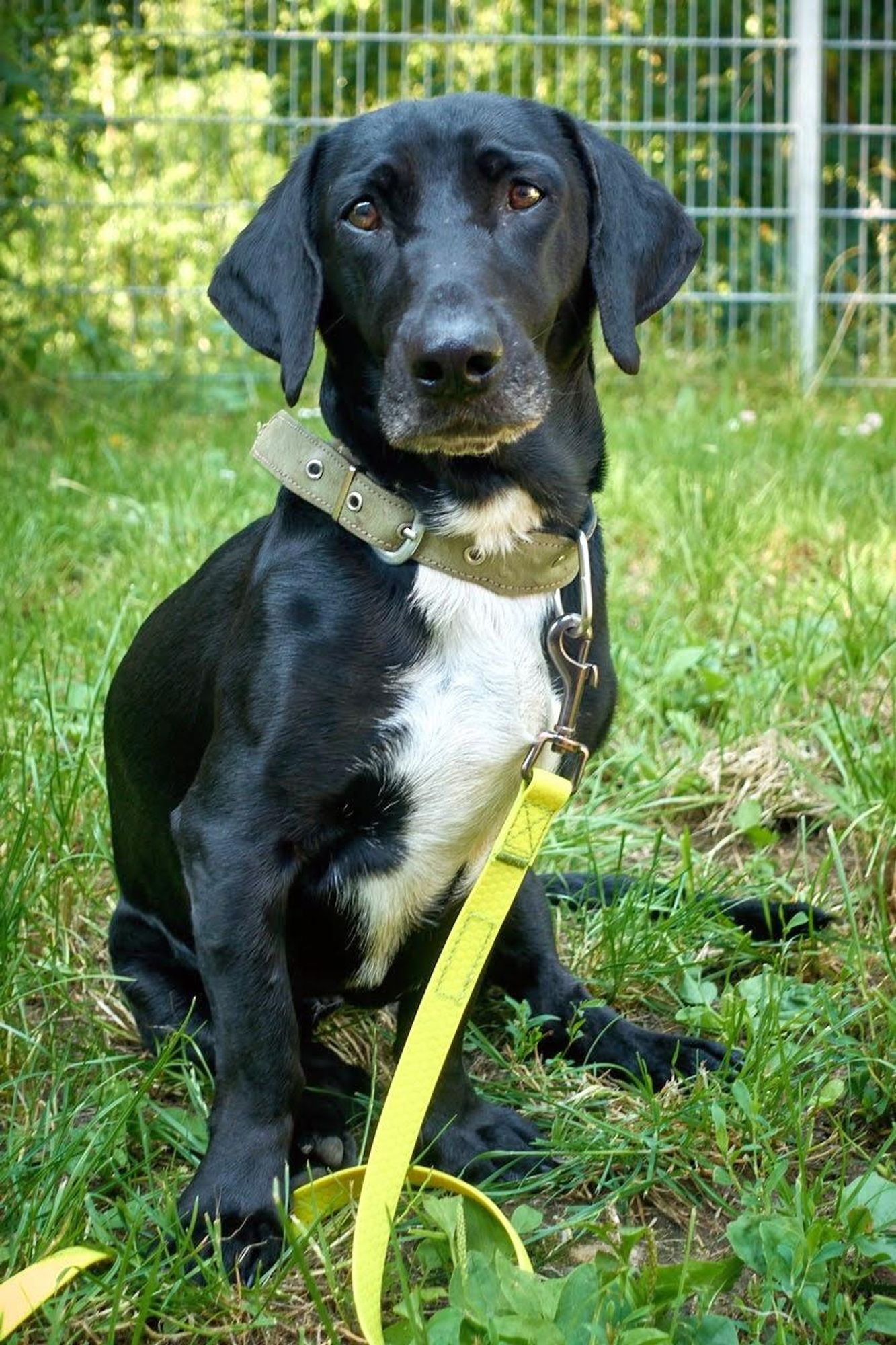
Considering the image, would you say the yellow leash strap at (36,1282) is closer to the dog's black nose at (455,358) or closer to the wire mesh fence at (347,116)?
the dog's black nose at (455,358)

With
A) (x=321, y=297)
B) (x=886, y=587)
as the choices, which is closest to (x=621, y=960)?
(x=321, y=297)

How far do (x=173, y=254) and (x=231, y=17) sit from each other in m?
1.16

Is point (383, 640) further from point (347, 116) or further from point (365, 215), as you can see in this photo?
point (347, 116)

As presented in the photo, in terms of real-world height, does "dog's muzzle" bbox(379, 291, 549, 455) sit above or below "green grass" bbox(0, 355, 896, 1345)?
above

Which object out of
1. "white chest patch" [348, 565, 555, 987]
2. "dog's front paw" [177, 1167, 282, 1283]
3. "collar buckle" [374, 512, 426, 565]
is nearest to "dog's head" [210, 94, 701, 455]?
"collar buckle" [374, 512, 426, 565]

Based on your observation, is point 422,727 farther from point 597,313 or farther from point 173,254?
point 173,254

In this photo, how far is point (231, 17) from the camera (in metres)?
6.92

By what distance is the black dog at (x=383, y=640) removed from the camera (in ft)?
6.05

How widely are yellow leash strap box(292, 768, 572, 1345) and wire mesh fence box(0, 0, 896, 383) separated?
15.7 feet

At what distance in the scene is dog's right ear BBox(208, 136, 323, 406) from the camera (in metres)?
2.05

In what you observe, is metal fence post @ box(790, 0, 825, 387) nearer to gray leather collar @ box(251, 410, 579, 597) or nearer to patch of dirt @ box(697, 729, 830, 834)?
patch of dirt @ box(697, 729, 830, 834)

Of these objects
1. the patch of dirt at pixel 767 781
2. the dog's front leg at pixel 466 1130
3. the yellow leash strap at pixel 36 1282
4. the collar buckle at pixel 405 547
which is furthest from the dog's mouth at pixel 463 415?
the patch of dirt at pixel 767 781

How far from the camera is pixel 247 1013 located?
184 centimetres

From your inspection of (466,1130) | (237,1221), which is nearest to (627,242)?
(466,1130)
